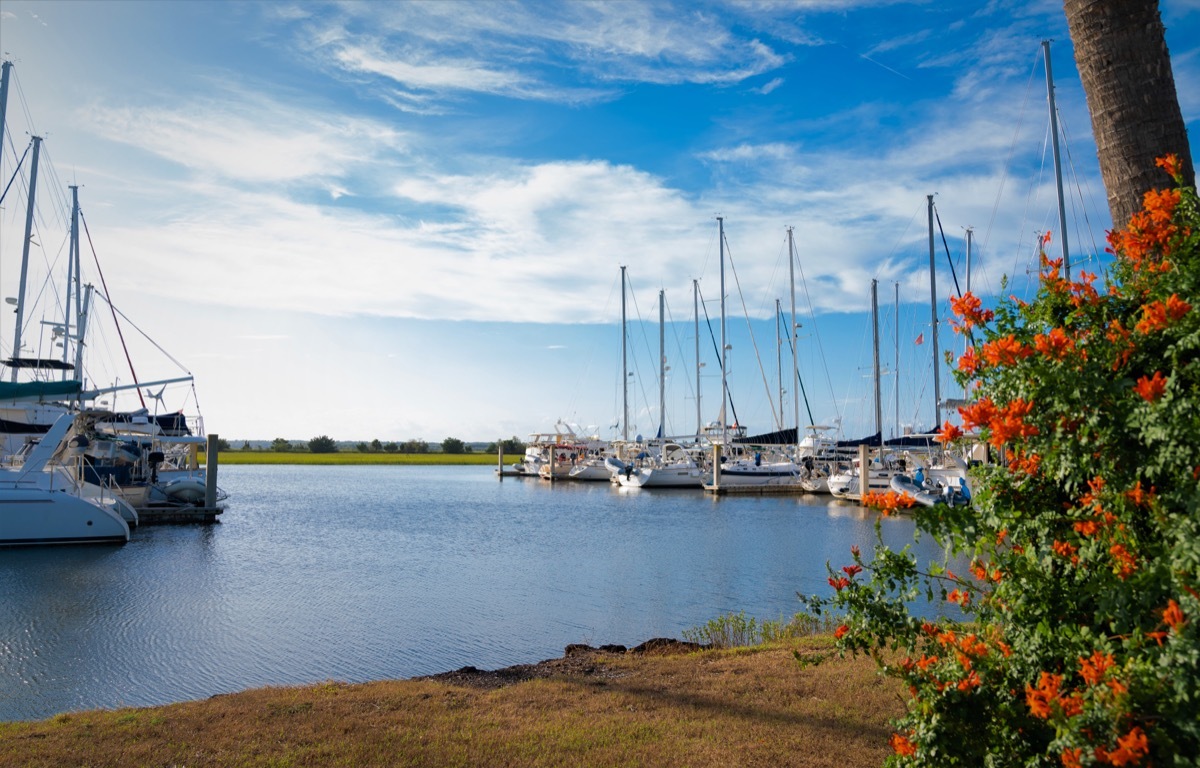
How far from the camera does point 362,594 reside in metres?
19.2

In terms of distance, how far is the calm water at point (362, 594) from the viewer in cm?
1241

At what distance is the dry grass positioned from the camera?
632 centimetres

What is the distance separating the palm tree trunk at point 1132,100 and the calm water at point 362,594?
Result: 10.5 m

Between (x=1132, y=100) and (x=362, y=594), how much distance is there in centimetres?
1797

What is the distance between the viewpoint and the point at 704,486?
59.7 metres

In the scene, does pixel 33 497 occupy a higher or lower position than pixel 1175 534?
lower

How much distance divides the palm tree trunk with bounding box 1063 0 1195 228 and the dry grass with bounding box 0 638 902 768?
4454 mm

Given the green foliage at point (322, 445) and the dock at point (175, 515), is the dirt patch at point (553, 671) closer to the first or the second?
the dock at point (175, 515)

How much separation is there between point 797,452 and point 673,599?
4458 cm

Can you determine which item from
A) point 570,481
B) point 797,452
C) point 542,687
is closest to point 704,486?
point 797,452

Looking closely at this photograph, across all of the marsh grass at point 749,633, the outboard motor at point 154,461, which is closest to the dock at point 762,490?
the outboard motor at point 154,461

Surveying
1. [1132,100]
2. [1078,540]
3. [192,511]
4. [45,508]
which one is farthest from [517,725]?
[192,511]

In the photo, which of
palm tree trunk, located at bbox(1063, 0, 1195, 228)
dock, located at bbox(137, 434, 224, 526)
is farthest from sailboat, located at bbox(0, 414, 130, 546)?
palm tree trunk, located at bbox(1063, 0, 1195, 228)

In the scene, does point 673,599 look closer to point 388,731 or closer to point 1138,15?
point 388,731
